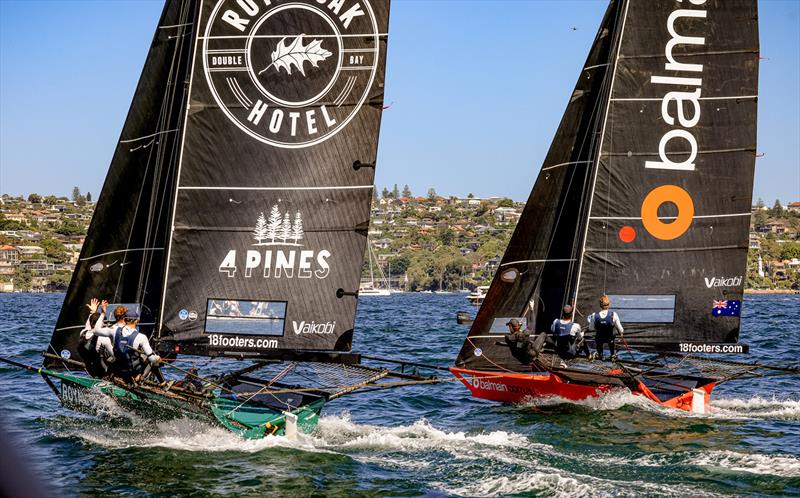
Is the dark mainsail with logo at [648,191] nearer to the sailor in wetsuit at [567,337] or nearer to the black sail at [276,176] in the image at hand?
the sailor in wetsuit at [567,337]

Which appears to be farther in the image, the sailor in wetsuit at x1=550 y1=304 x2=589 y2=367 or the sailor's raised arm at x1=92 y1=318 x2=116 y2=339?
the sailor in wetsuit at x1=550 y1=304 x2=589 y2=367

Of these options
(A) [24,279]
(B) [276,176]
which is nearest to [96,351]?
(B) [276,176]

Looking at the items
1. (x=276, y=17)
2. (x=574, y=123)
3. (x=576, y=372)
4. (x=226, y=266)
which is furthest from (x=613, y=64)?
(x=226, y=266)

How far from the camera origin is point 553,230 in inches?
654

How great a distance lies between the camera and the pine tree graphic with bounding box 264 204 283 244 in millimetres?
12672

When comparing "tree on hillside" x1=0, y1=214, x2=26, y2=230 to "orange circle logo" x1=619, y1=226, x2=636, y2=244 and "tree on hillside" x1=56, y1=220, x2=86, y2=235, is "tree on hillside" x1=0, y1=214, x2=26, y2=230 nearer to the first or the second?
"tree on hillside" x1=56, y1=220, x2=86, y2=235

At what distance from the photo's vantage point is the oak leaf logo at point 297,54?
1262cm

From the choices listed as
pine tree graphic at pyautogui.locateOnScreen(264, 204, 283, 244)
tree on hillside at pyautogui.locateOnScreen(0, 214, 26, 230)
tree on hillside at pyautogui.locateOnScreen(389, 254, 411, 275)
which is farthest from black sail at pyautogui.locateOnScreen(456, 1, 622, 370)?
tree on hillside at pyautogui.locateOnScreen(0, 214, 26, 230)

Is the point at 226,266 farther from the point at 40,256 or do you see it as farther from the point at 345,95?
the point at 40,256

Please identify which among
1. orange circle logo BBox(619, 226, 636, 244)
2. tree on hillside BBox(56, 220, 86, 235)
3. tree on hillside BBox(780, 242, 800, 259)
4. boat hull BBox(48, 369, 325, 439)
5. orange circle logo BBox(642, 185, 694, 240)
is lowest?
boat hull BBox(48, 369, 325, 439)

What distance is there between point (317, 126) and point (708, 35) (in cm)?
754

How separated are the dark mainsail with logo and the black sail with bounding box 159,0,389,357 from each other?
447 cm

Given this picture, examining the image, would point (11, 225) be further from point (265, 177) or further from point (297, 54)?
point (297, 54)

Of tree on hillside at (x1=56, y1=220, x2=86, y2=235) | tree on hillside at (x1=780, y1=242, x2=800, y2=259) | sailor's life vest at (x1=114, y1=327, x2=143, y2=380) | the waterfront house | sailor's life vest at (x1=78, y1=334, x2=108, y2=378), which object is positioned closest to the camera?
sailor's life vest at (x1=114, y1=327, x2=143, y2=380)
